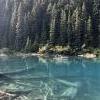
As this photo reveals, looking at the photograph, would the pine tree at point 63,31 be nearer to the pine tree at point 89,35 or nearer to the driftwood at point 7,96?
the pine tree at point 89,35

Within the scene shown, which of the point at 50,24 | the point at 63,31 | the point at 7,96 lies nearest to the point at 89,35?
the point at 63,31

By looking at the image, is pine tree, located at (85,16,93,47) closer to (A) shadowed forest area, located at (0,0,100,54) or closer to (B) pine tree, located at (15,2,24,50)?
(A) shadowed forest area, located at (0,0,100,54)

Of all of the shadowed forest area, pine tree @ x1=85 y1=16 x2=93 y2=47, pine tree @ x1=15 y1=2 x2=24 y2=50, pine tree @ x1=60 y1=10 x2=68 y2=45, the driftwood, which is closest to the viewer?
the driftwood

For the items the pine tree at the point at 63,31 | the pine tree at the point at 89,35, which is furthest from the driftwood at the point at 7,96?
Result: the pine tree at the point at 63,31

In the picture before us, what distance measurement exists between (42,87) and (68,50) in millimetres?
65032

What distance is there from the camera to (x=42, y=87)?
46.1m

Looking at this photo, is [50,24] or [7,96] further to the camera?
[50,24]

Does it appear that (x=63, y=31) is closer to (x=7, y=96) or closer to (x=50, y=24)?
(x=50, y=24)

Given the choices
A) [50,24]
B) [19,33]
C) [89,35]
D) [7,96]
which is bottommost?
[7,96]

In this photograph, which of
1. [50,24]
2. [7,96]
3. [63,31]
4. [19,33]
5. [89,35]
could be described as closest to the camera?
[7,96]

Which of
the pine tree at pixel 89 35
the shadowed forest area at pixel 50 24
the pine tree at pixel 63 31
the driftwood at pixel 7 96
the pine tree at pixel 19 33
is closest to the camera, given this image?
the driftwood at pixel 7 96

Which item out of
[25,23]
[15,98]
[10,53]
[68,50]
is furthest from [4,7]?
[15,98]

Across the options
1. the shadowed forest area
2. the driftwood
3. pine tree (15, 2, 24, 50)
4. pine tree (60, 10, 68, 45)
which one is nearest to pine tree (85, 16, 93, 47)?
the shadowed forest area

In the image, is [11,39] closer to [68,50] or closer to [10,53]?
[10,53]
